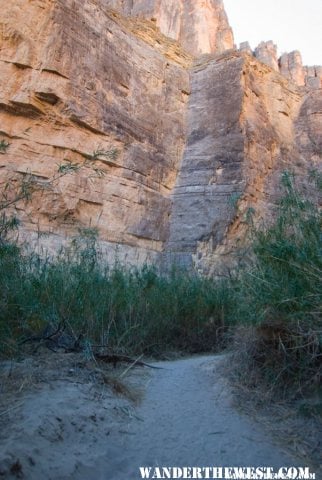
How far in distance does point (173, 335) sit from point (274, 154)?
438 inches

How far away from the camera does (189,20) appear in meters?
28.7

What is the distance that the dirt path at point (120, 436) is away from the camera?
174cm

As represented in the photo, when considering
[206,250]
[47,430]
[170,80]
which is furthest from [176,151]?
[47,430]

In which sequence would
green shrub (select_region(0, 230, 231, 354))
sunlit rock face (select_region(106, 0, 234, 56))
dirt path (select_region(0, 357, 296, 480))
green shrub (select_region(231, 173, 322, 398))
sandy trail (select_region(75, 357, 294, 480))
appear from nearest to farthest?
1. dirt path (select_region(0, 357, 296, 480))
2. sandy trail (select_region(75, 357, 294, 480))
3. green shrub (select_region(231, 173, 322, 398))
4. green shrub (select_region(0, 230, 231, 354))
5. sunlit rock face (select_region(106, 0, 234, 56))

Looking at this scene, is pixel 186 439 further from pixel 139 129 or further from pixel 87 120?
pixel 139 129

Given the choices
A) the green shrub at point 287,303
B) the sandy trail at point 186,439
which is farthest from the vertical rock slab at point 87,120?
the sandy trail at point 186,439

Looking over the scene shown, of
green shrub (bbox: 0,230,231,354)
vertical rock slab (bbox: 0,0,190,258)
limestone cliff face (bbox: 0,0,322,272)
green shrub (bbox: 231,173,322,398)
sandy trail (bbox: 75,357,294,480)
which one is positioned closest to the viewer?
sandy trail (bbox: 75,357,294,480)

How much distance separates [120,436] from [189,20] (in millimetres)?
32342

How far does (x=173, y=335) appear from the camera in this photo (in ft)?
15.4

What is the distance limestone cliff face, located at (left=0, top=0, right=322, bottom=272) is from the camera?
9.98 m

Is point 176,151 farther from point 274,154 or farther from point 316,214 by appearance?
point 316,214

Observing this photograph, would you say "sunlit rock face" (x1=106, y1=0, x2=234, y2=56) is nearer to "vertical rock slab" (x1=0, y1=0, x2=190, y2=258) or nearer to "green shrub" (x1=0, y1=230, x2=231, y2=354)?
"vertical rock slab" (x1=0, y1=0, x2=190, y2=258)

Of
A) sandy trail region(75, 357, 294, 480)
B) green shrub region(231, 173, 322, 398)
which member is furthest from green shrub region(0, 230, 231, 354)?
green shrub region(231, 173, 322, 398)

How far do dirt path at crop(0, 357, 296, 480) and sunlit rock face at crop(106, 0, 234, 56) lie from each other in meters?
27.7
